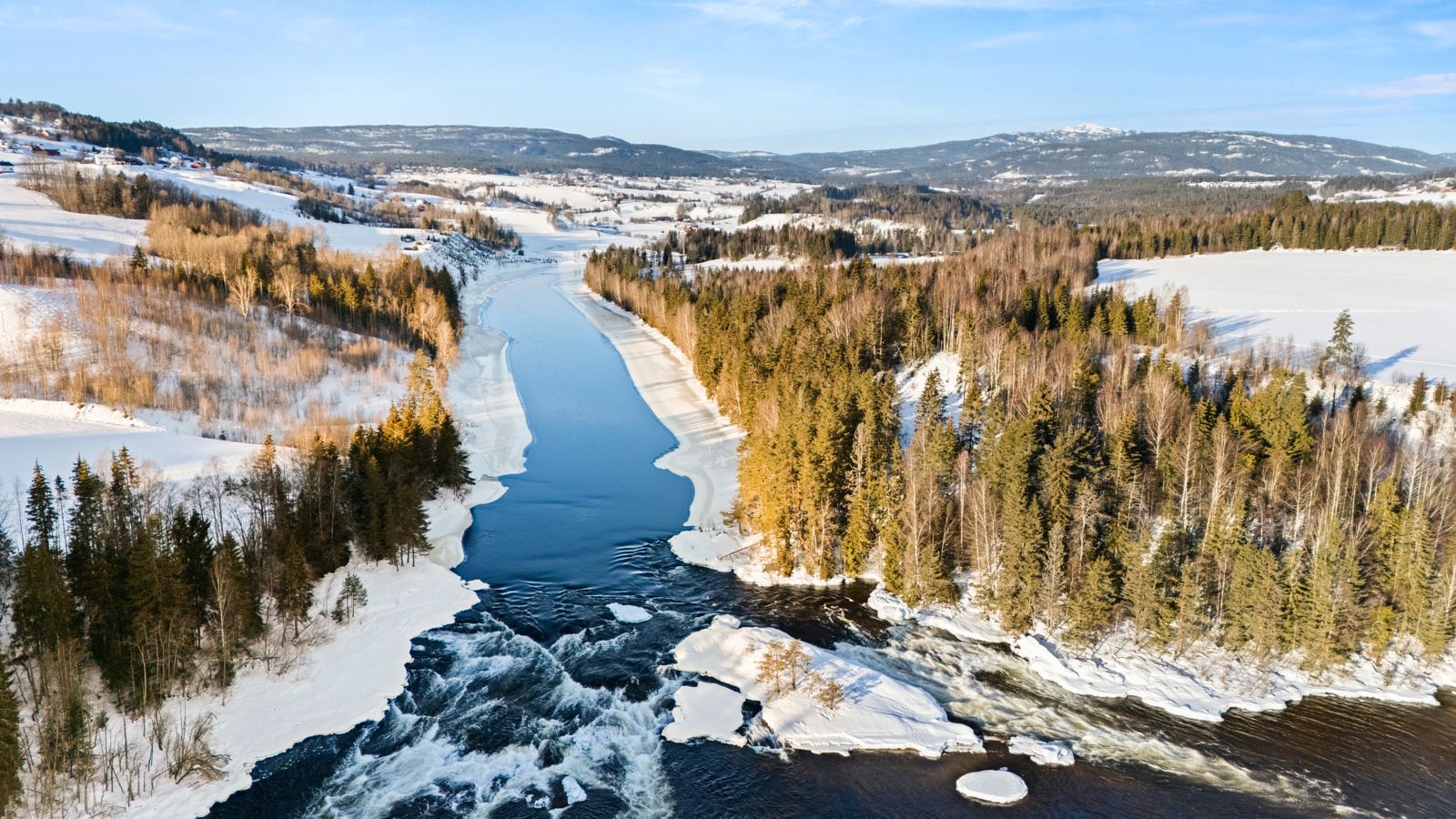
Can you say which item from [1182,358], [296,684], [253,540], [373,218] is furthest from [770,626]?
[373,218]

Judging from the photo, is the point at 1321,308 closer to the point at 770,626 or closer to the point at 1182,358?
the point at 1182,358

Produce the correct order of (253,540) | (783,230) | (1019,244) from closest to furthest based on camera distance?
(253,540), (1019,244), (783,230)

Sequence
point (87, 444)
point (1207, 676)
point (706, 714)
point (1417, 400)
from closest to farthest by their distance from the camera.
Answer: point (706, 714), point (1207, 676), point (87, 444), point (1417, 400)

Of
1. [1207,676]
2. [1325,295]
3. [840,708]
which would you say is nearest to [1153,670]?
[1207,676]

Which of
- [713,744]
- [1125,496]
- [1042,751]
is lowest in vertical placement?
[713,744]

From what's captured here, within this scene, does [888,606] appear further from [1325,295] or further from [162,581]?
[1325,295]

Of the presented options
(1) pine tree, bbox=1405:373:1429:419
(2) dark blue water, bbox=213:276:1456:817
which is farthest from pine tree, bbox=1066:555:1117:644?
(1) pine tree, bbox=1405:373:1429:419
